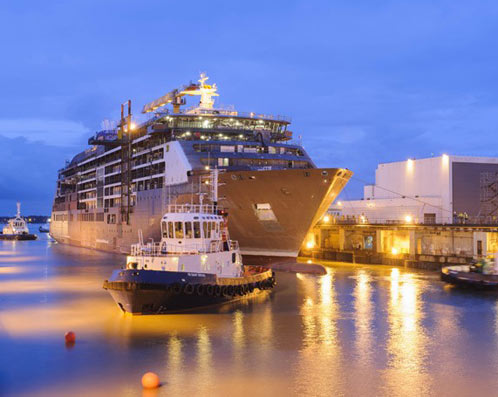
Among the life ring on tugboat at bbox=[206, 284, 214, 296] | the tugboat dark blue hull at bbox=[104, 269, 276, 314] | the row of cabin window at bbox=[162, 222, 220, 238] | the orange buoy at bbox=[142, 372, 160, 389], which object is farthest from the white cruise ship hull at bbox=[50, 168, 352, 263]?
the orange buoy at bbox=[142, 372, 160, 389]

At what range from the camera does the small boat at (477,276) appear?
38.3 metres

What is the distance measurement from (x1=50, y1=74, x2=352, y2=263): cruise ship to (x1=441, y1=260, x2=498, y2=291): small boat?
1080cm

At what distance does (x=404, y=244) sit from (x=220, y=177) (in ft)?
85.7

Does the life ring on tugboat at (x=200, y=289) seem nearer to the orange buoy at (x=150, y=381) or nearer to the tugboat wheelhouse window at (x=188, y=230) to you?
the tugboat wheelhouse window at (x=188, y=230)

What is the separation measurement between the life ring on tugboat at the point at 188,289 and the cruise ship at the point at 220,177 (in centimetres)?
1448

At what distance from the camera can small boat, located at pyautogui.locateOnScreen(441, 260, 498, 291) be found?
38344 mm

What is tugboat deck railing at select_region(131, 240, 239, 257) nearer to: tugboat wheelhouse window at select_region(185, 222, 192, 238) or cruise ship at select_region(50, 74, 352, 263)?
tugboat wheelhouse window at select_region(185, 222, 192, 238)

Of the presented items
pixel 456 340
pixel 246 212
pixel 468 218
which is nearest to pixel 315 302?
pixel 456 340

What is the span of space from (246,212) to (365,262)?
20619 millimetres

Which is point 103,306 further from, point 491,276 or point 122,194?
point 122,194

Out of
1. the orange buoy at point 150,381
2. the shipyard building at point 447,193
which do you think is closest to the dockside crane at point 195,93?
the shipyard building at point 447,193

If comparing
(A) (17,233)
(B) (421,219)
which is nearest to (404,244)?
(B) (421,219)

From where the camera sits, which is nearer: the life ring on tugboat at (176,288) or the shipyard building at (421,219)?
the life ring on tugboat at (176,288)

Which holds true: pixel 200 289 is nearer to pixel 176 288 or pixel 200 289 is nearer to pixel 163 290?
pixel 176 288
